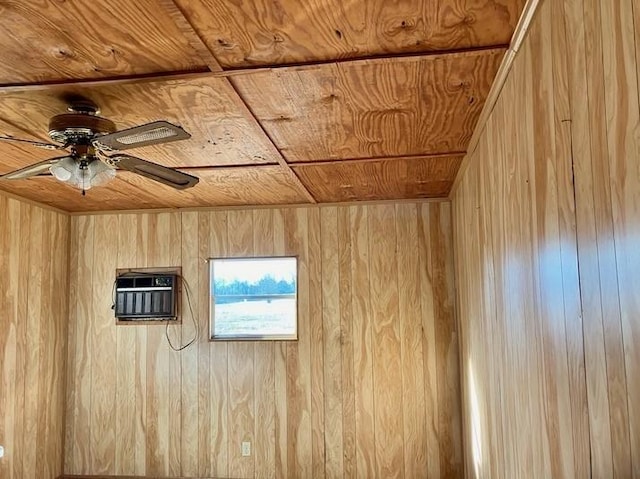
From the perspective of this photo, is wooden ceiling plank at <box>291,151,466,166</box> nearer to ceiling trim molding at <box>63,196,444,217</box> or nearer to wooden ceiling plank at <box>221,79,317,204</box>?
wooden ceiling plank at <box>221,79,317,204</box>

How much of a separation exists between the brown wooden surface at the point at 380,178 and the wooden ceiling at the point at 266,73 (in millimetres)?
67

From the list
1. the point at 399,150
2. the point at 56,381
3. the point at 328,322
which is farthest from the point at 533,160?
the point at 56,381

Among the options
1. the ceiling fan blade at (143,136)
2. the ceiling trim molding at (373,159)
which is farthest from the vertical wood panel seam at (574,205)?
the ceiling trim molding at (373,159)

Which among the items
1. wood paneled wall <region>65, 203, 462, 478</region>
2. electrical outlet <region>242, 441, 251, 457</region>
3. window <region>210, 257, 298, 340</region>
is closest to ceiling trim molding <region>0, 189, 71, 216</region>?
wood paneled wall <region>65, 203, 462, 478</region>

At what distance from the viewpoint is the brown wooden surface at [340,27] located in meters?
1.78

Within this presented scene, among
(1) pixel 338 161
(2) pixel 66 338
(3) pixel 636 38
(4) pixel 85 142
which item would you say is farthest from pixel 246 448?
(3) pixel 636 38

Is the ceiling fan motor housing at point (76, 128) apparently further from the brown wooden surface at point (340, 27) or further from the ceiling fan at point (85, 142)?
the brown wooden surface at point (340, 27)

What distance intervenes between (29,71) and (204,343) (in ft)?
11.0

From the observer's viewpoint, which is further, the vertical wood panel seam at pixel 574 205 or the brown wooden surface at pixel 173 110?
the brown wooden surface at pixel 173 110

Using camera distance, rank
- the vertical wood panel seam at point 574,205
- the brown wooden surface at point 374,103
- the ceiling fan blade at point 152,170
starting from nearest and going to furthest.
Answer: the vertical wood panel seam at point 574,205 < the brown wooden surface at point 374,103 < the ceiling fan blade at point 152,170

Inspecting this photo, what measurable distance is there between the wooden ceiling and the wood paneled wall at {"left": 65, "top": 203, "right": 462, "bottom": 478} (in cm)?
143

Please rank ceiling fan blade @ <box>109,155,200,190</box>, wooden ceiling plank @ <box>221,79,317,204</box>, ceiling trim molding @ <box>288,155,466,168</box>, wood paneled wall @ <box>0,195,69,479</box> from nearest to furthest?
wooden ceiling plank @ <box>221,79,317,204</box> < ceiling fan blade @ <box>109,155,200,190</box> < ceiling trim molding @ <box>288,155,466,168</box> < wood paneled wall @ <box>0,195,69,479</box>

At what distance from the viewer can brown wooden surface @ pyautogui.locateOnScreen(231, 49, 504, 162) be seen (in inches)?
89.3

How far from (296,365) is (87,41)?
3.60 m
